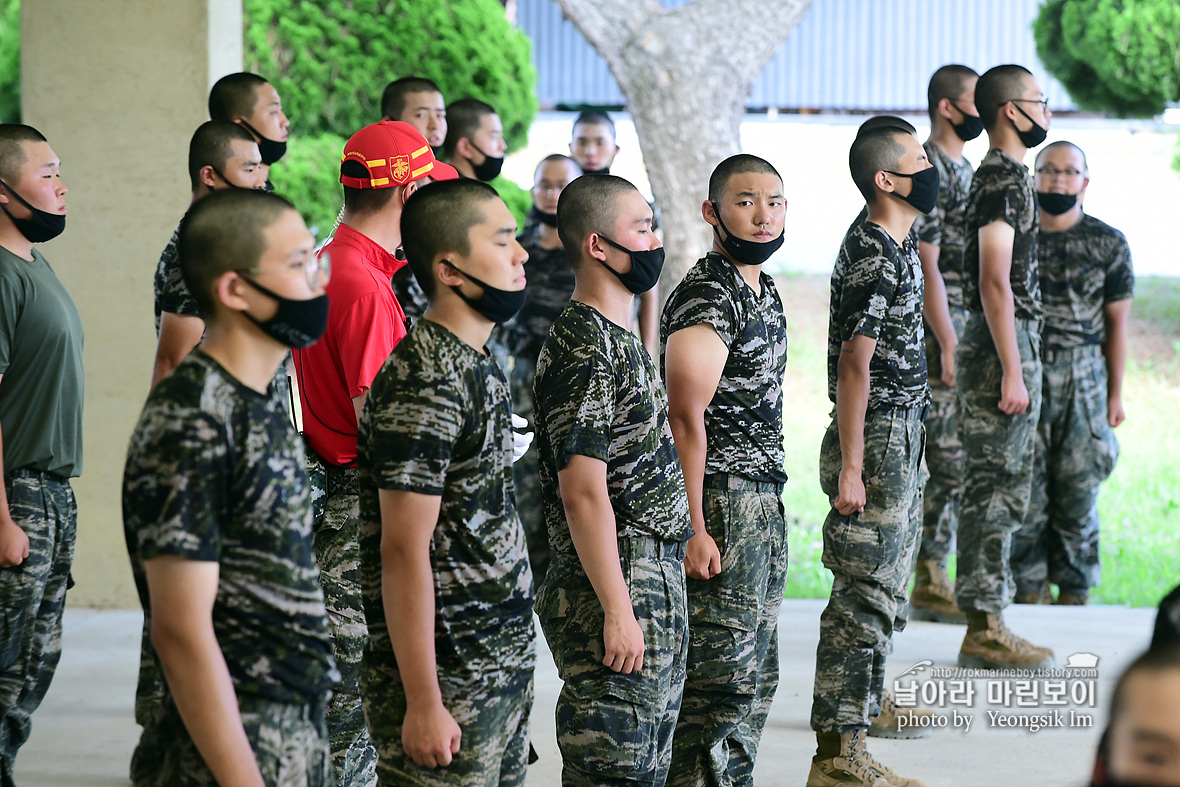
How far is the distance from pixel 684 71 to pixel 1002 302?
4.39m

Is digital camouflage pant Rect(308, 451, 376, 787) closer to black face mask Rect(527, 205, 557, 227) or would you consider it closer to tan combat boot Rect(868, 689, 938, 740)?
tan combat boot Rect(868, 689, 938, 740)

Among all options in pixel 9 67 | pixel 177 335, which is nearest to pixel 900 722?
pixel 177 335

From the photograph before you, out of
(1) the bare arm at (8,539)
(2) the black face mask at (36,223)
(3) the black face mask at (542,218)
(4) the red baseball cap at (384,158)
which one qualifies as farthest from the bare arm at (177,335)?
(3) the black face mask at (542,218)

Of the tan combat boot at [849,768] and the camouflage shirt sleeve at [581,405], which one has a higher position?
the camouflage shirt sleeve at [581,405]

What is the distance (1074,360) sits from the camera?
6082 mm

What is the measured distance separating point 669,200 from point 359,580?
644 centimetres

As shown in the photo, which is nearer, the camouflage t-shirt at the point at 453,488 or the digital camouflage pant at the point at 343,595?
the camouflage t-shirt at the point at 453,488

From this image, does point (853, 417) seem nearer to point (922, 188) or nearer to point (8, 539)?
point (922, 188)

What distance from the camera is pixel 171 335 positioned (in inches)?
140

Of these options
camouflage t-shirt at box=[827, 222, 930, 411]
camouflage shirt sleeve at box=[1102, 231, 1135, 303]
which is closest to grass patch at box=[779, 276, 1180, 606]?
camouflage shirt sleeve at box=[1102, 231, 1135, 303]

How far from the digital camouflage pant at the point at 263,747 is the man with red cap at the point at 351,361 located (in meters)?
0.98

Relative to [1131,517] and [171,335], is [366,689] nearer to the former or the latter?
[171,335]

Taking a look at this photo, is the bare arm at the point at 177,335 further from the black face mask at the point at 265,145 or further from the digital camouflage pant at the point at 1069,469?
the digital camouflage pant at the point at 1069,469

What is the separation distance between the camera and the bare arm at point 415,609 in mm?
2246
